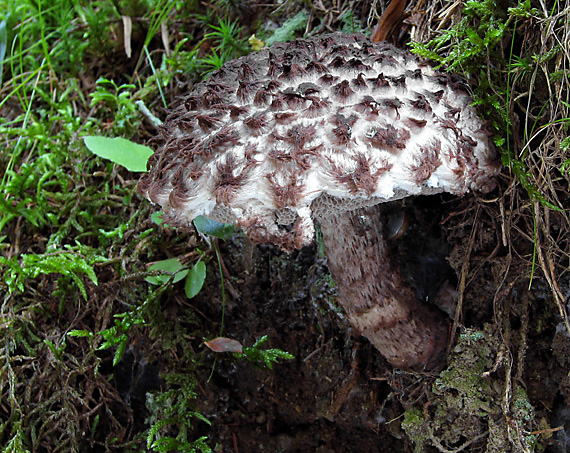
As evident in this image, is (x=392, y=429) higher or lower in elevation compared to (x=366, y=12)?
lower

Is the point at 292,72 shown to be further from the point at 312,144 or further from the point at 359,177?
the point at 359,177

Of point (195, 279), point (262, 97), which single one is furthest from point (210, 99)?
point (195, 279)

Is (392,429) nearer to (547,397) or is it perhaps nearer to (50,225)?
(547,397)

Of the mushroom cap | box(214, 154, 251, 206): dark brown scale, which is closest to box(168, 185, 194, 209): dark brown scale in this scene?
the mushroom cap

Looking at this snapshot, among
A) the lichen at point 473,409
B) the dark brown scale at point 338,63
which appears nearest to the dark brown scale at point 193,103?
the dark brown scale at point 338,63

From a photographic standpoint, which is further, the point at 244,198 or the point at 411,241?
the point at 411,241

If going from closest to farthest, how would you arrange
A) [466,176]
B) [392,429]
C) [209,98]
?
[466,176]
[209,98]
[392,429]

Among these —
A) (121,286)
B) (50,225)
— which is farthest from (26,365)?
(50,225)

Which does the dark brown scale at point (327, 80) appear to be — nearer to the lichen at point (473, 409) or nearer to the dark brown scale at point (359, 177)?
the dark brown scale at point (359, 177)
